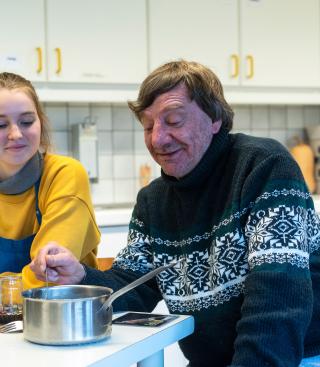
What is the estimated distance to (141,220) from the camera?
141 cm

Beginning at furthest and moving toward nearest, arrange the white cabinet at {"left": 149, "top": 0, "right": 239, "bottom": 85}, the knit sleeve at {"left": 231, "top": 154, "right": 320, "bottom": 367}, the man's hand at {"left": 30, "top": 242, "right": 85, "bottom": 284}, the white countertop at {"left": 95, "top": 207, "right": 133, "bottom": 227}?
the white cabinet at {"left": 149, "top": 0, "right": 239, "bottom": 85} → the white countertop at {"left": 95, "top": 207, "right": 133, "bottom": 227} → the man's hand at {"left": 30, "top": 242, "right": 85, "bottom": 284} → the knit sleeve at {"left": 231, "top": 154, "right": 320, "bottom": 367}

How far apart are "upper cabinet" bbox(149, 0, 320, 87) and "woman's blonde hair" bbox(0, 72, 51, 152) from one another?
1.39 m

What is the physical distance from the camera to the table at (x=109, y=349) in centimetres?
89

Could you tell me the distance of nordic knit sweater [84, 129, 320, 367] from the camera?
106 cm

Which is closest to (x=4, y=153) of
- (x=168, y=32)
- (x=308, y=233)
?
(x=308, y=233)

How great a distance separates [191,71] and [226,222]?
0.30 meters

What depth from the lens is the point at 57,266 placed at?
3.91 feet

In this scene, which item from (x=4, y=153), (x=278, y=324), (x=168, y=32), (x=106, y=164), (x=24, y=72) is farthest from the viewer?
(x=106, y=164)

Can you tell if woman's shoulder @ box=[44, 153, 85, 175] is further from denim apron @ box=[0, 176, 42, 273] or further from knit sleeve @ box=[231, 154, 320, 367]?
knit sleeve @ box=[231, 154, 320, 367]

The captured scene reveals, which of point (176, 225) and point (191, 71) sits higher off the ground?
point (191, 71)

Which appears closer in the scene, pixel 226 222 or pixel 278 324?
pixel 278 324

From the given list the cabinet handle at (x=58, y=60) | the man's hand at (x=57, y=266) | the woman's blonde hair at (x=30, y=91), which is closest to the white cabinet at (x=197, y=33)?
the cabinet handle at (x=58, y=60)

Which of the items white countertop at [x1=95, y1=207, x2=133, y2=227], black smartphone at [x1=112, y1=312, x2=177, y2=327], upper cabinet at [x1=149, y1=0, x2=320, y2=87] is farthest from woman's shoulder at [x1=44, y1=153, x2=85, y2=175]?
upper cabinet at [x1=149, y1=0, x2=320, y2=87]

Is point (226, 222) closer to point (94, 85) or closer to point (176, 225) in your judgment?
point (176, 225)
